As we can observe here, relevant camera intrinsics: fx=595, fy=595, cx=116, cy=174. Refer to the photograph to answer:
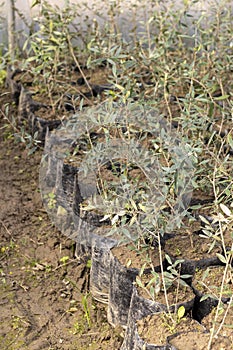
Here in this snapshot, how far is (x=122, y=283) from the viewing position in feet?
10.0

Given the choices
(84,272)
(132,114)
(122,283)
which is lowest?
(84,272)

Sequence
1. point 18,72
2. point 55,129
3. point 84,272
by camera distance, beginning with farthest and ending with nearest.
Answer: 1. point 18,72
2. point 55,129
3. point 84,272

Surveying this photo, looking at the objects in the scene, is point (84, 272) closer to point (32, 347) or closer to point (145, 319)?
point (32, 347)

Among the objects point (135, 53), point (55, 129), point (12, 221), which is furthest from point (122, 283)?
point (135, 53)

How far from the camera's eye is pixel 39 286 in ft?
11.6

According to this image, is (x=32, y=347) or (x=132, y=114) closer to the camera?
(x=32, y=347)

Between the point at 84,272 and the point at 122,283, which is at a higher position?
the point at 122,283

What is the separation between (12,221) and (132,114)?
115 centimetres

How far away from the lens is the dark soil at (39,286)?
124 inches

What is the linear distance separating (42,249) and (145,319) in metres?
1.30

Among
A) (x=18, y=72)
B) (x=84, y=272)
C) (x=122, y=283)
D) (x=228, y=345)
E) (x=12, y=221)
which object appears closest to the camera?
(x=228, y=345)

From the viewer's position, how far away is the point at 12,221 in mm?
4070

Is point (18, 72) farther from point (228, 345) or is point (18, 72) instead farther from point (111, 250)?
point (228, 345)

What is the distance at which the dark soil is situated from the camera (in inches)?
124
